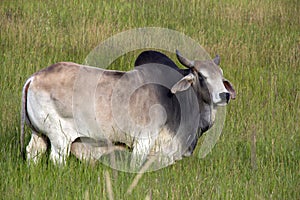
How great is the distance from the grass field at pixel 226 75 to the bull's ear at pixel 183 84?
1.90ft

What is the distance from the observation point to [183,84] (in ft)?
17.2

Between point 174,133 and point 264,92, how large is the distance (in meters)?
2.63

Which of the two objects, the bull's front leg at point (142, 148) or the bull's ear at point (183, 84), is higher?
the bull's ear at point (183, 84)

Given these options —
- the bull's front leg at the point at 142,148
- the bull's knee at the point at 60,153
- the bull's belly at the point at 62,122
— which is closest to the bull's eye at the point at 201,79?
the bull's front leg at the point at 142,148

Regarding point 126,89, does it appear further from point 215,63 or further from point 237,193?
point 237,193

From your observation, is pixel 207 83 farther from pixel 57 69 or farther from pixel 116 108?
pixel 57 69

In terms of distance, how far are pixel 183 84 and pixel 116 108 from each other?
53 centimetres

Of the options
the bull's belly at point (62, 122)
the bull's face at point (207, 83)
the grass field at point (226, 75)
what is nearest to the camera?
the grass field at point (226, 75)

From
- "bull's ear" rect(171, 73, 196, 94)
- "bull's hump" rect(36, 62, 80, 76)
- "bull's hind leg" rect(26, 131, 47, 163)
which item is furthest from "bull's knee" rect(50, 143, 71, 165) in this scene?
"bull's ear" rect(171, 73, 196, 94)

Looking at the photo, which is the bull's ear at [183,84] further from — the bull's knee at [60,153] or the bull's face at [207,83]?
the bull's knee at [60,153]

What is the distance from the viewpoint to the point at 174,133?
5.34m

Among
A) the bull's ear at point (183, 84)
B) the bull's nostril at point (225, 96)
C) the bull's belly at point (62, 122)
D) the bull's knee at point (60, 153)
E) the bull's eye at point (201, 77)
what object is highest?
the bull's eye at point (201, 77)

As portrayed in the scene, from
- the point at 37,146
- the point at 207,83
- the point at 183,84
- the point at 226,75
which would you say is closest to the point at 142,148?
the point at 183,84

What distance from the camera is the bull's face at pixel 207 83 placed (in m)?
5.16
